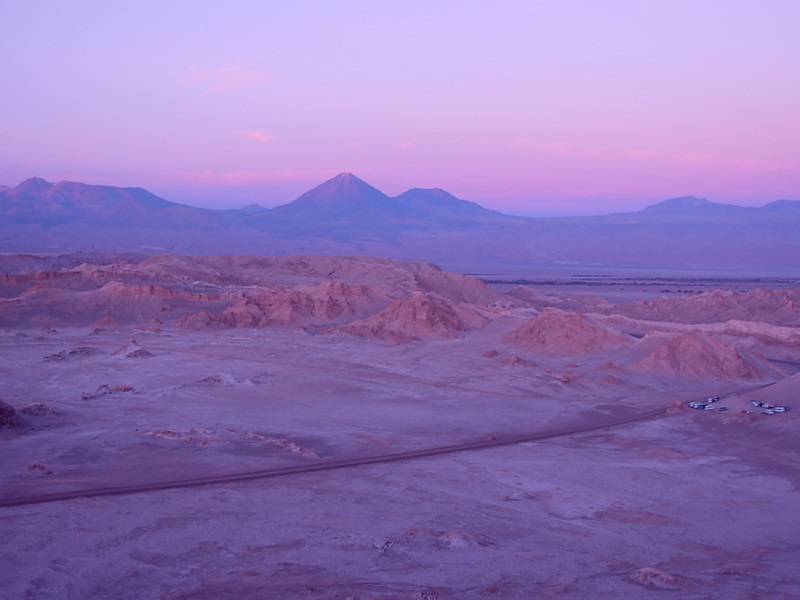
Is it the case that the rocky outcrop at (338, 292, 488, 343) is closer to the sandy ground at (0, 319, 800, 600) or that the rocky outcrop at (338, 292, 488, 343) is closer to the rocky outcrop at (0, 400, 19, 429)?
the sandy ground at (0, 319, 800, 600)

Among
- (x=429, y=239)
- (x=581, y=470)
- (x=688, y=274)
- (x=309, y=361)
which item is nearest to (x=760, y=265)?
(x=688, y=274)

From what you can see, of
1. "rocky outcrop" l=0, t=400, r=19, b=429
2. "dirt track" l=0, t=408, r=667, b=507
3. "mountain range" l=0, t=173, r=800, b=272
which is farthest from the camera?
"mountain range" l=0, t=173, r=800, b=272

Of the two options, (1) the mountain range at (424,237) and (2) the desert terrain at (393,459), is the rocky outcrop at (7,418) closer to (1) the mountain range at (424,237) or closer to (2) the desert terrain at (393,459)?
(2) the desert terrain at (393,459)

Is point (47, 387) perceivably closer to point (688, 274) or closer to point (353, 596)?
point (353, 596)

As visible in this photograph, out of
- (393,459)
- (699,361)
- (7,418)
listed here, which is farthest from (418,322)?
(7,418)

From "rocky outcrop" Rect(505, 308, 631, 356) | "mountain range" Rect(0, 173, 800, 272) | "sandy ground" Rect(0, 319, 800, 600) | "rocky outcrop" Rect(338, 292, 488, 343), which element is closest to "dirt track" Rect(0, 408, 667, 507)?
"sandy ground" Rect(0, 319, 800, 600)

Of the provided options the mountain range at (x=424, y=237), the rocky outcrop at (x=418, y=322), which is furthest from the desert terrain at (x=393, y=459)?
the mountain range at (x=424, y=237)
